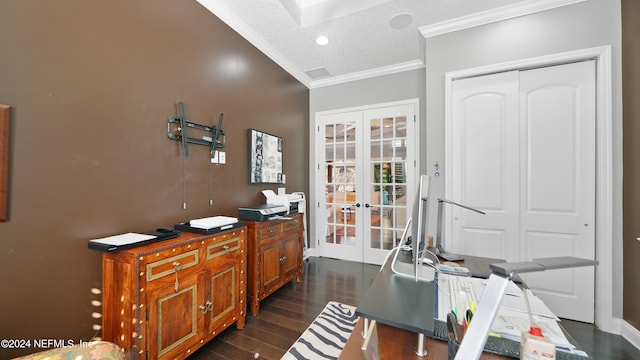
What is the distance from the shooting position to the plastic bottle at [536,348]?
645 mm

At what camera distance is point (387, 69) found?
146 inches

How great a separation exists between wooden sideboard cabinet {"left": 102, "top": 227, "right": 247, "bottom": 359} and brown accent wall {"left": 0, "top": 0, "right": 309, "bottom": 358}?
0.24 meters

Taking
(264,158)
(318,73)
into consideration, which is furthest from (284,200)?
(318,73)

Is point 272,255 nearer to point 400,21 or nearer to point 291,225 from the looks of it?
point 291,225

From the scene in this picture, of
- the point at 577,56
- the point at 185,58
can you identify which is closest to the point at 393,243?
the point at 577,56

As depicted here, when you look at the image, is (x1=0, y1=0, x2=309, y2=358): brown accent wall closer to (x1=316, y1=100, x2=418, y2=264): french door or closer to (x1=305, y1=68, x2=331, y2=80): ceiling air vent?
(x1=305, y1=68, x2=331, y2=80): ceiling air vent

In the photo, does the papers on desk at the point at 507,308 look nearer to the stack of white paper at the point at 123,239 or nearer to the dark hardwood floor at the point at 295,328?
the dark hardwood floor at the point at 295,328

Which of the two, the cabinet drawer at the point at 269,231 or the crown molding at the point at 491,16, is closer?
the crown molding at the point at 491,16

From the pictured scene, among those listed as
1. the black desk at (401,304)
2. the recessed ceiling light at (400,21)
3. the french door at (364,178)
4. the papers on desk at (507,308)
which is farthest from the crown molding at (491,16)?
the black desk at (401,304)

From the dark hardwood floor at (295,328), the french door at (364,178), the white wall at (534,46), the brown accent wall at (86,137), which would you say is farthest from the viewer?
the french door at (364,178)

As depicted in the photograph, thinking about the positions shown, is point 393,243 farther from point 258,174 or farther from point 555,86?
point 555,86

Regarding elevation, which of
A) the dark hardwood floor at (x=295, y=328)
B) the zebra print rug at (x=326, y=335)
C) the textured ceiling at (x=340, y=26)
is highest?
the textured ceiling at (x=340, y=26)

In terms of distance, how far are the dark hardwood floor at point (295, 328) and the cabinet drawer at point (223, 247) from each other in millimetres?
739

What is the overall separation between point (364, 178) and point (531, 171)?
205 cm
